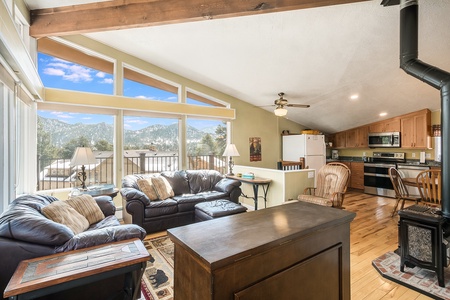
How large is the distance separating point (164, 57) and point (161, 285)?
3.92 metres

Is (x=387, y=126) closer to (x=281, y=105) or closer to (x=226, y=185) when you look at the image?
(x=281, y=105)

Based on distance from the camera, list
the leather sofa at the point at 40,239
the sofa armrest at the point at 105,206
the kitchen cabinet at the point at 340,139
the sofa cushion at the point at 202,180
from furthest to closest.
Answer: the kitchen cabinet at the point at 340,139
the sofa cushion at the point at 202,180
the sofa armrest at the point at 105,206
the leather sofa at the point at 40,239

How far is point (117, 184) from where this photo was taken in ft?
14.6

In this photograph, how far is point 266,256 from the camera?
90 centimetres

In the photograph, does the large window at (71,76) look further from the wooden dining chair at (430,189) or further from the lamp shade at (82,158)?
the wooden dining chair at (430,189)

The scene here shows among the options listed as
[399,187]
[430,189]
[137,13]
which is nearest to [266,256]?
[137,13]

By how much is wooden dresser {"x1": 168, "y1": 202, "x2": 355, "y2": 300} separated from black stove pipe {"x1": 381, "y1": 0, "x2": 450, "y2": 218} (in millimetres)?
1708

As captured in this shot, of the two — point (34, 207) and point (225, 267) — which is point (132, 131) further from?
point (225, 267)

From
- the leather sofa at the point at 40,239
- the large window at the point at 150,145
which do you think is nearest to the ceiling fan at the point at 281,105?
the large window at the point at 150,145

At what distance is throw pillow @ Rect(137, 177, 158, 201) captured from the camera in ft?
12.6

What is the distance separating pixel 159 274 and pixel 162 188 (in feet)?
5.81

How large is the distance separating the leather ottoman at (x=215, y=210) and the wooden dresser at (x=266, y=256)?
77.3 inches

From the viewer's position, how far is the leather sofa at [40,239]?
4.85 ft

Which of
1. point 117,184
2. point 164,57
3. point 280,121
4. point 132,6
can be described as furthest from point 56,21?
point 280,121
